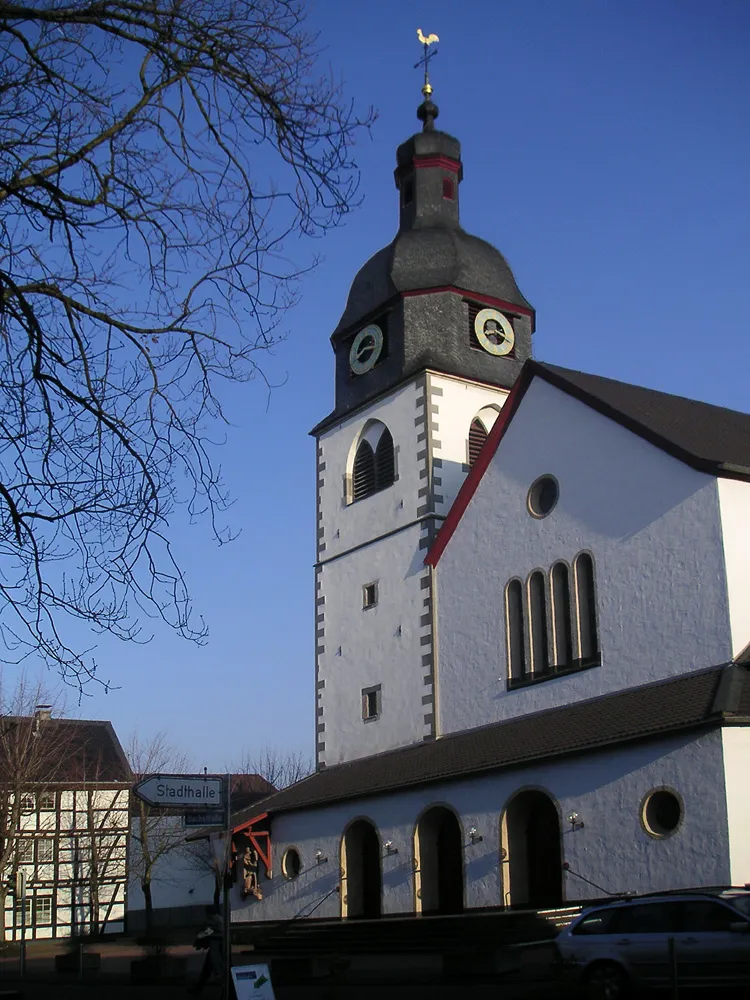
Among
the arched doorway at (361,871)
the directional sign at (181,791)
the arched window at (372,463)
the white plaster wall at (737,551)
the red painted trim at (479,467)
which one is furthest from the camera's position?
the arched window at (372,463)

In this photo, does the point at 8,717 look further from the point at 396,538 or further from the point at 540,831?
the point at 540,831

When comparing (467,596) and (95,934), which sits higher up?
(467,596)

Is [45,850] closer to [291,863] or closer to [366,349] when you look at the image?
[291,863]

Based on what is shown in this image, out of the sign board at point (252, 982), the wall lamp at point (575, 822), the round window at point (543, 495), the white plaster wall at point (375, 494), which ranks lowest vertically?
the sign board at point (252, 982)

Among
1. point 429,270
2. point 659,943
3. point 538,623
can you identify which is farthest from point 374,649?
point 659,943

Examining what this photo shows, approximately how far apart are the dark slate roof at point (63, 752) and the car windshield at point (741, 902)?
3133cm

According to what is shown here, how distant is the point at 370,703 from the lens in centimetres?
3175

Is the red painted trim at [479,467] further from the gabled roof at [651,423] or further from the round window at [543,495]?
the round window at [543,495]

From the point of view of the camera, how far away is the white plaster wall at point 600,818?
19406 mm

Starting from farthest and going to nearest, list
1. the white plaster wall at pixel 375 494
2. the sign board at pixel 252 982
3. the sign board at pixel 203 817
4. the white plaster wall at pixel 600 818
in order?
the white plaster wall at pixel 375 494
the white plaster wall at pixel 600 818
the sign board at pixel 252 982
the sign board at pixel 203 817

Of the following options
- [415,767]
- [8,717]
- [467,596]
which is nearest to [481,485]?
[467,596]

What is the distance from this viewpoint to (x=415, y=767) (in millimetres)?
27250

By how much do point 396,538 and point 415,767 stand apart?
21.7 feet

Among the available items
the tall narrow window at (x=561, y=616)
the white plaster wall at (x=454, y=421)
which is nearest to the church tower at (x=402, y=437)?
the white plaster wall at (x=454, y=421)
